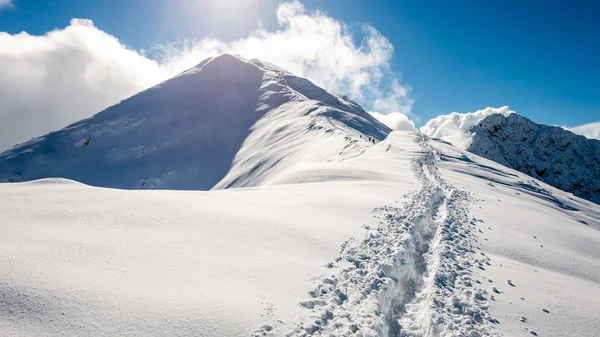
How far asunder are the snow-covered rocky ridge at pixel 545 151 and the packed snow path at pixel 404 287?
311 ft

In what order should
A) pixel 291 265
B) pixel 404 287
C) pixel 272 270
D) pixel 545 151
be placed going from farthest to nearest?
pixel 545 151
pixel 404 287
pixel 291 265
pixel 272 270

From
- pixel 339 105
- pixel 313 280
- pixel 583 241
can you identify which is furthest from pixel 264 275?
pixel 339 105

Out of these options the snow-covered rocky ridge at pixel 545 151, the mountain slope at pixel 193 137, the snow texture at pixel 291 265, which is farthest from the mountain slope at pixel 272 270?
the snow-covered rocky ridge at pixel 545 151

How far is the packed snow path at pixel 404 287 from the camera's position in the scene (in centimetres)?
667

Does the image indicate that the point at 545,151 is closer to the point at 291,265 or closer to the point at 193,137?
the point at 193,137

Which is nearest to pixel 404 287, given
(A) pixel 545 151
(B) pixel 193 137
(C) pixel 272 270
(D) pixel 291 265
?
(D) pixel 291 265

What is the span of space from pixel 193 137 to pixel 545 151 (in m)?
113

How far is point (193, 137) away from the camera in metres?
106

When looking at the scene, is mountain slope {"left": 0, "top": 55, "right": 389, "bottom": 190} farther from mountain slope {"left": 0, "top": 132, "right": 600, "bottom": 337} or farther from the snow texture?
mountain slope {"left": 0, "top": 132, "right": 600, "bottom": 337}

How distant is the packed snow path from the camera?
6.67 metres

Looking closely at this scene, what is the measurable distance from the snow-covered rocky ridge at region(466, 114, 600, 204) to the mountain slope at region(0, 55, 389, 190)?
114 feet

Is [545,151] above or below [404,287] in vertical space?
above

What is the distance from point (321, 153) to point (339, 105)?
309ft

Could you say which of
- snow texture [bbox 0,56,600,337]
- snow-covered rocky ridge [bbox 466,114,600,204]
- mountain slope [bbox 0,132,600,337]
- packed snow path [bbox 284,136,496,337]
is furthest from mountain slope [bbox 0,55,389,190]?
packed snow path [bbox 284,136,496,337]
